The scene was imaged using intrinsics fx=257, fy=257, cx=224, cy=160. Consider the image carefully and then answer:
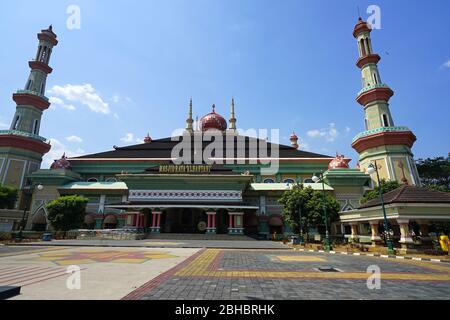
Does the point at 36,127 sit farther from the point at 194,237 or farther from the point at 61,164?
the point at 194,237

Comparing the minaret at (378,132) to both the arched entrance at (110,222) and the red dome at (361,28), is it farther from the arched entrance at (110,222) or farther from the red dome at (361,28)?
the arched entrance at (110,222)

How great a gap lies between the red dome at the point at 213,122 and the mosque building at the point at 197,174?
6261 millimetres

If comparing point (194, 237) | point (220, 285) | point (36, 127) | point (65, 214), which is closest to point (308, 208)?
point (194, 237)

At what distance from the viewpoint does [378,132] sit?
36.3 metres

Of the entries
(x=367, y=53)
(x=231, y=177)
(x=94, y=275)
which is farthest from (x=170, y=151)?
(x=94, y=275)

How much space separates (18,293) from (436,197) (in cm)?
2286

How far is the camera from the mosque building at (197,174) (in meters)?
34.7

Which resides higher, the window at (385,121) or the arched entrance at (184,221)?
the window at (385,121)

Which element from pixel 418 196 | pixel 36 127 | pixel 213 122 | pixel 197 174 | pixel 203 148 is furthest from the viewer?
pixel 213 122

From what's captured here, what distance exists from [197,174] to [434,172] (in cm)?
4153

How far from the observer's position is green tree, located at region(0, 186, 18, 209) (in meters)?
33.6

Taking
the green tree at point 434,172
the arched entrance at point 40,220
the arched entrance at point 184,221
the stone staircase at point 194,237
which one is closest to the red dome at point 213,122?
the arched entrance at point 184,221

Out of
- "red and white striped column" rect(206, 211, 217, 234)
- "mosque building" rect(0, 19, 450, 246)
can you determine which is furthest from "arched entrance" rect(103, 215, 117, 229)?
"red and white striped column" rect(206, 211, 217, 234)

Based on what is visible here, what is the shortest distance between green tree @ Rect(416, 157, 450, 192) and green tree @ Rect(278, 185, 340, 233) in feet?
97.1
